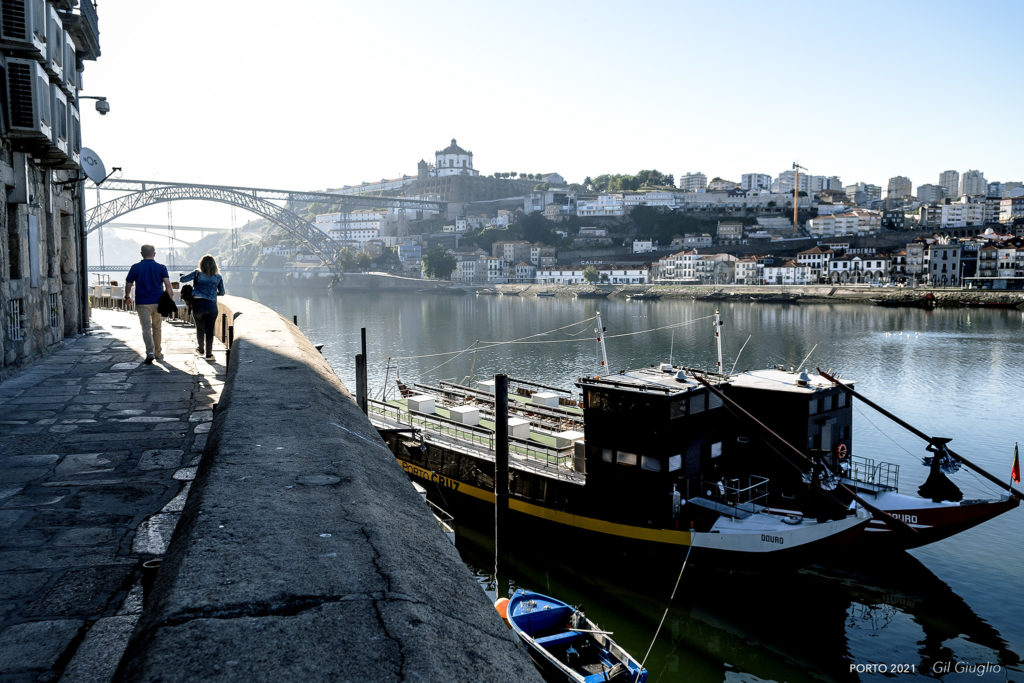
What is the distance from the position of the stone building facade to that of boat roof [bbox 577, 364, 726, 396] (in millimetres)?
7518

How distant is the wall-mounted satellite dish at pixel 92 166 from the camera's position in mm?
11637

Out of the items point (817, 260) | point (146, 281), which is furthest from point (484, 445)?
point (817, 260)

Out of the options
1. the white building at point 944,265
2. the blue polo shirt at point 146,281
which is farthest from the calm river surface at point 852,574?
the white building at point 944,265

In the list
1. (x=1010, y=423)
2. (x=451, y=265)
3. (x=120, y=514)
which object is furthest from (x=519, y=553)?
(x=451, y=265)

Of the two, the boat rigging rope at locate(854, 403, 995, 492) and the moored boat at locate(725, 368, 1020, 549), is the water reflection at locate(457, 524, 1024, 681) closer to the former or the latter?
the moored boat at locate(725, 368, 1020, 549)

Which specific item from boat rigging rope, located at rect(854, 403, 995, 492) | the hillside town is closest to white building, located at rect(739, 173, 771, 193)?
the hillside town

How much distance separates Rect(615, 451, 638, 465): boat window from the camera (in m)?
12.0

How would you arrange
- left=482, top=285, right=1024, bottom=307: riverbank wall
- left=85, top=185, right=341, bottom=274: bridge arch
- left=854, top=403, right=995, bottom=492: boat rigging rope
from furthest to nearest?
left=85, top=185, right=341, bottom=274: bridge arch → left=482, top=285, right=1024, bottom=307: riverbank wall → left=854, top=403, right=995, bottom=492: boat rigging rope

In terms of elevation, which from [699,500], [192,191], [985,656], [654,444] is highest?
[192,191]

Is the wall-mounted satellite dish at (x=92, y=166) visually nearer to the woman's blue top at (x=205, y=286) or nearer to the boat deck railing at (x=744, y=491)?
the woman's blue top at (x=205, y=286)

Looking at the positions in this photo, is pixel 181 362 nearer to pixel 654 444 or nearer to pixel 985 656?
pixel 654 444

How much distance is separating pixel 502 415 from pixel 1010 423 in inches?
738

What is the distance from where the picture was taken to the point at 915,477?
16969mm

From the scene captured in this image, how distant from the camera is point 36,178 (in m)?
9.02
